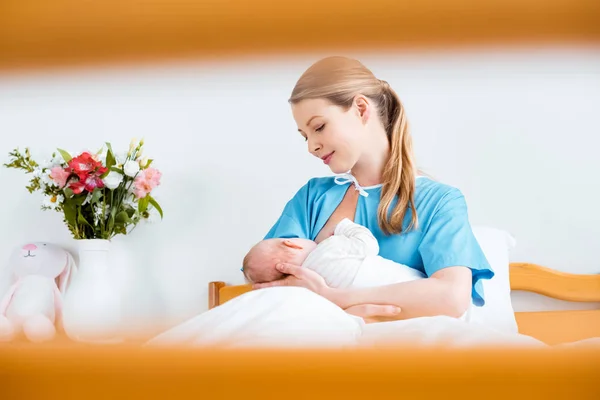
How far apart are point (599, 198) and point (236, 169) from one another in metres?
0.88

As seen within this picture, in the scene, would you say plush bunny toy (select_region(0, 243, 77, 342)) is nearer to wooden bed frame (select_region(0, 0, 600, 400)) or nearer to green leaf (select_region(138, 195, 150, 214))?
green leaf (select_region(138, 195, 150, 214))

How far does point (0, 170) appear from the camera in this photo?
174 centimetres

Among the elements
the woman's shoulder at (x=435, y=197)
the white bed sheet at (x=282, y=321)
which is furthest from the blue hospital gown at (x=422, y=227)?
the white bed sheet at (x=282, y=321)

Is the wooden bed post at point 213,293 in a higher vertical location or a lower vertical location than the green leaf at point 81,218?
lower

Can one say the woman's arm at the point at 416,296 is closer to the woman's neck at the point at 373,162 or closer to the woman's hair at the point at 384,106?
the woman's hair at the point at 384,106

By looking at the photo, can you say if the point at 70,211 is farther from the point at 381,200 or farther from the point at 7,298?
the point at 381,200

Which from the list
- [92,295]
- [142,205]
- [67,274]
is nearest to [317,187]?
[142,205]

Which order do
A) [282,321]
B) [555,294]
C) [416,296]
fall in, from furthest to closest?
[555,294] → [416,296] → [282,321]

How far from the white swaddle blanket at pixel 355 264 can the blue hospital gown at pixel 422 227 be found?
0.05 meters

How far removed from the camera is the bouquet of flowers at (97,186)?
59.7 inches

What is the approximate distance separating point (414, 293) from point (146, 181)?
0.83 meters

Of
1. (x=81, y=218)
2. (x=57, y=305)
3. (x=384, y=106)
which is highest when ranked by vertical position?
(x=384, y=106)

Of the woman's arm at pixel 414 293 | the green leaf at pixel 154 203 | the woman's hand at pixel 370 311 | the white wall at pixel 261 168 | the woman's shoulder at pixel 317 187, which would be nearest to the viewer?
the woman's hand at pixel 370 311

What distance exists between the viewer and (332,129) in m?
1.14
